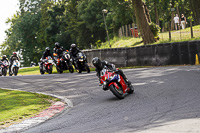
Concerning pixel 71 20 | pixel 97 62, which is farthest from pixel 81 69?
pixel 71 20

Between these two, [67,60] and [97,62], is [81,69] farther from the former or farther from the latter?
[97,62]

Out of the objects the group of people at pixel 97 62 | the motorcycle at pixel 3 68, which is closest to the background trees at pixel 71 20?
the motorcycle at pixel 3 68

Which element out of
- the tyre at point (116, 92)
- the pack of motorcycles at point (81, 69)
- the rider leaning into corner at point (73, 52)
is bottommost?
the tyre at point (116, 92)

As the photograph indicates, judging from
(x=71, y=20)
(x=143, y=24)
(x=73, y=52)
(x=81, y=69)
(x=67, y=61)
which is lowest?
(x=81, y=69)

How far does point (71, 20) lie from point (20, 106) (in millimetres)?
58436

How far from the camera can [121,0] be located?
48.5 meters

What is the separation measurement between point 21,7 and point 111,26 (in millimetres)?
31549

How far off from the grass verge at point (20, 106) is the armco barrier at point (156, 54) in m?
8.20

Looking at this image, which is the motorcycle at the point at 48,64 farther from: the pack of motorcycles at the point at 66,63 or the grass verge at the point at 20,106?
the grass verge at the point at 20,106

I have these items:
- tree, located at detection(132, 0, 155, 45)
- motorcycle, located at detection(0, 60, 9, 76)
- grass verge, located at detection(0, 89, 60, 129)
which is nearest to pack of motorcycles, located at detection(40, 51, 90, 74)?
tree, located at detection(132, 0, 155, 45)

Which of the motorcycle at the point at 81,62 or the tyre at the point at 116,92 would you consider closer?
the tyre at the point at 116,92

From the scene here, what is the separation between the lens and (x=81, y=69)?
22.6m

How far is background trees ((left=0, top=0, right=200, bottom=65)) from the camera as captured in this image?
54.3 metres

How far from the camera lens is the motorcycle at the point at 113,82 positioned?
10.4 m
